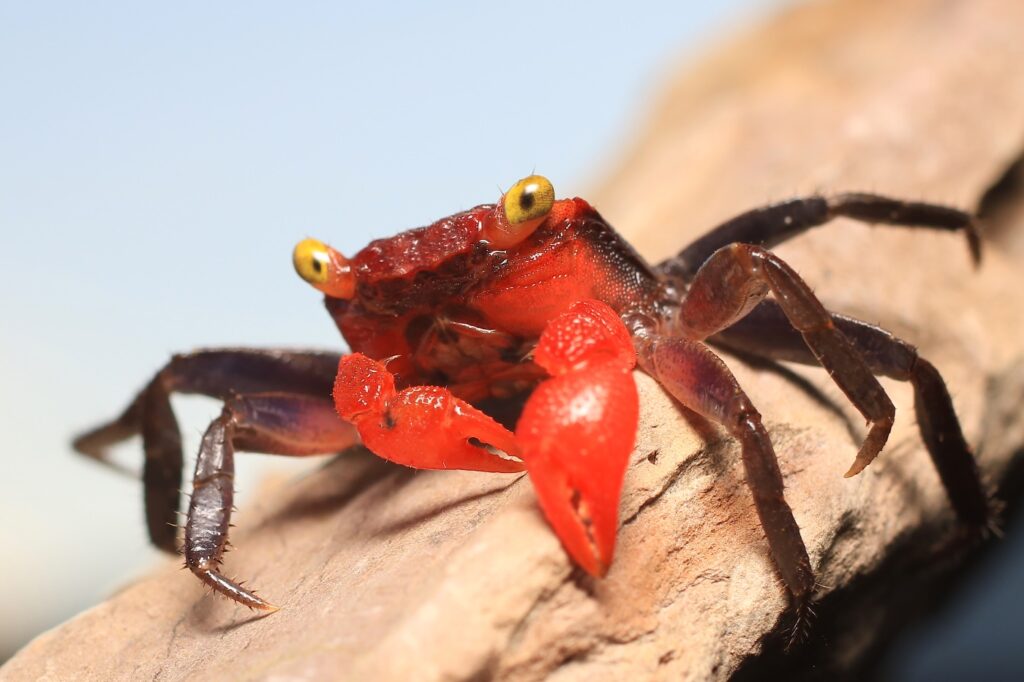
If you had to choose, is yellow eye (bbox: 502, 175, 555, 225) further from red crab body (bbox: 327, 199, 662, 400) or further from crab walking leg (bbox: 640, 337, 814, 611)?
crab walking leg (bbox: 640, 337, 814, 611)

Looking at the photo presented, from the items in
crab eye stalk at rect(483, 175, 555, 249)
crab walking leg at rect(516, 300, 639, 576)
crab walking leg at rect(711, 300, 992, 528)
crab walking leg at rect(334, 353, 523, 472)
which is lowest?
crab walking leg at rect(711, 300, 992, 528)

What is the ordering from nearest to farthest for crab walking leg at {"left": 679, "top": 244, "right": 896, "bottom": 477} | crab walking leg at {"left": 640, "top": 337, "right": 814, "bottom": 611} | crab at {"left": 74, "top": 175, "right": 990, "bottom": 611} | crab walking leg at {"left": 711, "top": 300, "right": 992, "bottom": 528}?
crab at {"left": 74, "top": 175, "right": 990, "bottom": 611} < crab walking leg at {"left": 640, "top": 337, "right": 814, "bottom": 611} < crab walking leg at {"left": 679, "top": 244, "right": 896, "bottom": 477} < crab walking leg at {"left": 711, "top": 300, "right": 992, "bottom": 528}

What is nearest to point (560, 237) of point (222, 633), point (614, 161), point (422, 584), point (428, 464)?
point (428, 464)

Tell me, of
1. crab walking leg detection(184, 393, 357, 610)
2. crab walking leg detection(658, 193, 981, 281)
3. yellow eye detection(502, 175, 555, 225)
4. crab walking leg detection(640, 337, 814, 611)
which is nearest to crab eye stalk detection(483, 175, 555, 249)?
yellow eye detection(502, 175, 555, 225)

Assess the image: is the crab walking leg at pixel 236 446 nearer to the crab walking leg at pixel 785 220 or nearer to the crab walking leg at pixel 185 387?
the crab walking leg at pixel 185 387

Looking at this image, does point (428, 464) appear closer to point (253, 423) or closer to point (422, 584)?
point (422, 584)

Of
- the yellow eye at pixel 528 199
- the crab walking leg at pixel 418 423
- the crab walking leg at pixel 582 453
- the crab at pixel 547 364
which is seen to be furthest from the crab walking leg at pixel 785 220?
the crab walking leg at pixel 582 453

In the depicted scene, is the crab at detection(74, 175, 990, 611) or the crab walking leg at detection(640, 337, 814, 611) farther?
the crab walking leg at detection(640, 337, 814, 611)
